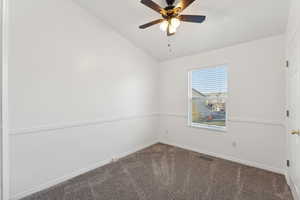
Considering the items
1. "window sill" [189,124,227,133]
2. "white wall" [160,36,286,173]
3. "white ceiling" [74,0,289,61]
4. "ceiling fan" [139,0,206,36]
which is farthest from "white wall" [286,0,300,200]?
"window sill" [189,124,227,133]

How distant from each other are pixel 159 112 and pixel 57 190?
9.53 feet

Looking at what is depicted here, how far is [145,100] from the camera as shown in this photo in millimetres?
3746

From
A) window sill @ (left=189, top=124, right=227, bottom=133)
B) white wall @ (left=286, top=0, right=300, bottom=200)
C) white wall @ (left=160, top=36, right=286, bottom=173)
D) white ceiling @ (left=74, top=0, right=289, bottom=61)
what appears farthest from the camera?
window sill @ (left=189, top=124, right=227, bottom=133)

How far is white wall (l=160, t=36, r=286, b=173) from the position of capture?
2416 mm

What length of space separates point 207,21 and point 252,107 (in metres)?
1.85

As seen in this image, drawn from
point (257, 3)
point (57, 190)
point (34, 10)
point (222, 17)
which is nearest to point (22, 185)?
point (57, 190)

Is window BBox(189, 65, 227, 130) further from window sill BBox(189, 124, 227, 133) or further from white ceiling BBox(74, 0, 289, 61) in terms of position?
white ceiling BBox(74, 0, 289, 61)

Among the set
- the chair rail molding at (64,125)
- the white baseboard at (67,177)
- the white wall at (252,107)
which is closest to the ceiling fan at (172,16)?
the white wall at (252,107)

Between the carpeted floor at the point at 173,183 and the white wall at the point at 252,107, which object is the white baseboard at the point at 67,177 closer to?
the carpeted floor at the point at 173,183

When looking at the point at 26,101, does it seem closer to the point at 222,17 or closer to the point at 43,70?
the point at 43,70

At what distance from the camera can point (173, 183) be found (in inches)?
84.8

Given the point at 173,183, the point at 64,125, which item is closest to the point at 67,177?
the point at 64,125

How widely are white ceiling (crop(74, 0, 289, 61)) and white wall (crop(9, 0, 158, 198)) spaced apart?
1.08ft

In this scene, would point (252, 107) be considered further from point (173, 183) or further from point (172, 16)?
point (172, 16)
